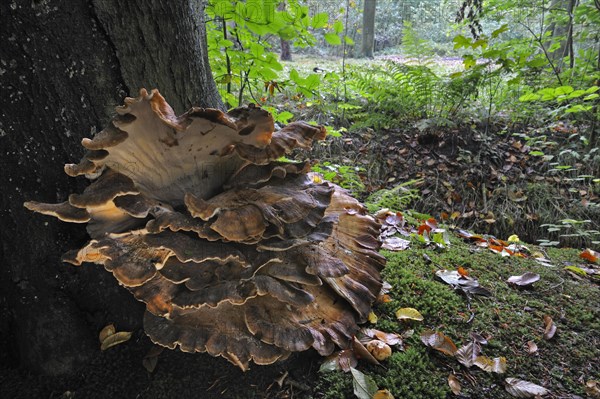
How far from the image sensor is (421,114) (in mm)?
7082

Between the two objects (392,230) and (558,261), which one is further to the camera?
(392,230)

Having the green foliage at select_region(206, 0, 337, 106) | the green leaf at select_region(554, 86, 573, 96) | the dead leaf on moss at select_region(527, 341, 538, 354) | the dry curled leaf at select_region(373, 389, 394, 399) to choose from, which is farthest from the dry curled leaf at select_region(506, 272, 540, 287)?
the green leaf at select_region(554, 86, 573, 96)

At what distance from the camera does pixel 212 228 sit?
1.23 metres

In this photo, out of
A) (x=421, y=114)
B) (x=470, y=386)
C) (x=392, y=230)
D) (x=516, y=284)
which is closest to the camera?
(x=470, y=386)

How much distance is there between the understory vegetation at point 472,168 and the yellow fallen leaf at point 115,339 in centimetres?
89

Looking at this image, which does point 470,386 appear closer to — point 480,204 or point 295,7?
point 295,7

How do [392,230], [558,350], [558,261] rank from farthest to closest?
1. [392,230]
2. [558,261]
3. [558,350]

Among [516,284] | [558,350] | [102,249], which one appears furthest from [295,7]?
[558,350]

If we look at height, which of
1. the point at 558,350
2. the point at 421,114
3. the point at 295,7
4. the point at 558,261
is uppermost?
the point at 295,7

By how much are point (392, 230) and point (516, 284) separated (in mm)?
1156

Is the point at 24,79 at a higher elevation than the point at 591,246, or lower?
higher

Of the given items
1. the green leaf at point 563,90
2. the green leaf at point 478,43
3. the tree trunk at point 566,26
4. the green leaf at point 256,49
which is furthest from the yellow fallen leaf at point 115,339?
the tree trunk at point 566,26

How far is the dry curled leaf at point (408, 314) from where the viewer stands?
1938mm

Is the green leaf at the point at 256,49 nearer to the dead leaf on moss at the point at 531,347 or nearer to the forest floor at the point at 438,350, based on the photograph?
the forest floor at the point at 438,350
